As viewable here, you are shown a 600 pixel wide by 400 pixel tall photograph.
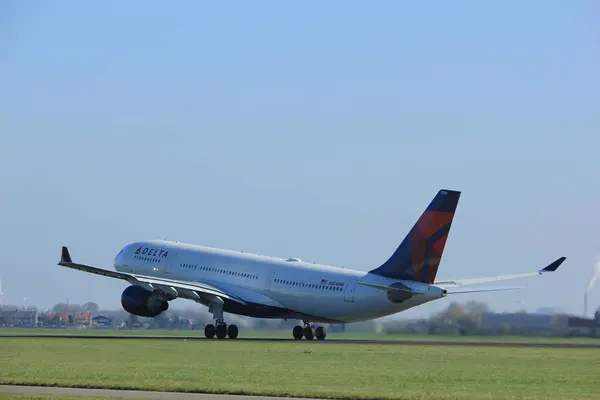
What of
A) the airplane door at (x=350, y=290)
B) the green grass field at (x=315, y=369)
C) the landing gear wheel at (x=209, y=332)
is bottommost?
the green grass field at (x=315, y=369)

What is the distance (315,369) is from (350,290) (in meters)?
26.9

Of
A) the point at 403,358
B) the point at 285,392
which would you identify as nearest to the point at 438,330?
the point at 403,358

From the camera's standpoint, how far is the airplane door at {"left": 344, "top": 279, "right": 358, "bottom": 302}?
7238cm

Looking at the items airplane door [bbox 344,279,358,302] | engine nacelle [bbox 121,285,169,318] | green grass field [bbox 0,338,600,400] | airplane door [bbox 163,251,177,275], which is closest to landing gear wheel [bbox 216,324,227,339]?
engine nacelle [bbox 121,285,169,318]

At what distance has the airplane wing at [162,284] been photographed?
7469 centimetres

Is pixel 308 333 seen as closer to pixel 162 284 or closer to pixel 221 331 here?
pixel 221 331

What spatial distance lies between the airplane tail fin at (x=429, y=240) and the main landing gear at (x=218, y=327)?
13.7 metres

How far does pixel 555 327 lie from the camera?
8112 centimetres

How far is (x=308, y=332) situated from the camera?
255 feet

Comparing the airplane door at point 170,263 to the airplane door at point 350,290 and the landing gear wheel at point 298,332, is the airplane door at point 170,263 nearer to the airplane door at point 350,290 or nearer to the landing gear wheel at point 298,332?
the landing gear wheel at point 298,332

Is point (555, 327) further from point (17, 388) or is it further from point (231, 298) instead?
point (17, 388)

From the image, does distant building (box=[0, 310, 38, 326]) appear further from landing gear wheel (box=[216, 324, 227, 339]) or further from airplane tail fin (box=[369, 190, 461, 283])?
airplane tail fin (box=[369, 190, 461, 283])

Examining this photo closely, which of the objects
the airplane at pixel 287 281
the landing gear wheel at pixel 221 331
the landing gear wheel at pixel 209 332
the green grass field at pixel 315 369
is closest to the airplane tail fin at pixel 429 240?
the airplane at pixel 287 281

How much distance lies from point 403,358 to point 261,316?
27.1 meters
